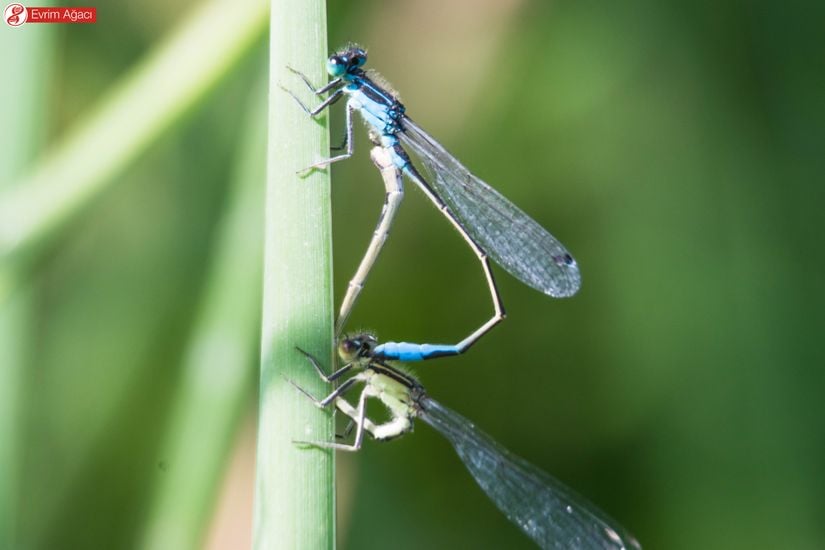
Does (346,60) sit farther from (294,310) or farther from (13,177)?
(294,310)

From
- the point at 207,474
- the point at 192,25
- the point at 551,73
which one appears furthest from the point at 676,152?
Answer: the point at 207,474

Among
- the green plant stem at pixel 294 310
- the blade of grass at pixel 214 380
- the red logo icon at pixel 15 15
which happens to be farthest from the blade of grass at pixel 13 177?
the green plant stem at pixel 294 310

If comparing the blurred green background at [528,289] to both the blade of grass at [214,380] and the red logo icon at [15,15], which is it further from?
the red logo icon at [15,15]

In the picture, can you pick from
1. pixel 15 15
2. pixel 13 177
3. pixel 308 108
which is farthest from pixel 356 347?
pixel 15 15

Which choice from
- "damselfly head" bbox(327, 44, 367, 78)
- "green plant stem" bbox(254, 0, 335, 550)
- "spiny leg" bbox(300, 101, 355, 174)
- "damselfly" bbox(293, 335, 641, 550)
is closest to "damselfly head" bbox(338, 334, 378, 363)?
"damselfly" bbox(293, 335, 641, 550)

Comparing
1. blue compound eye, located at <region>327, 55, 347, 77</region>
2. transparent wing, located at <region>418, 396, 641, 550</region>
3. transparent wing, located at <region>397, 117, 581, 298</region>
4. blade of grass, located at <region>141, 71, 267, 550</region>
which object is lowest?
transparent wing, located at <region>418, 396, 641, 550</region>

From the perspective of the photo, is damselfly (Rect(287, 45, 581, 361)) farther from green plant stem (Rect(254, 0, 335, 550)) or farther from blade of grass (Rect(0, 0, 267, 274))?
green plant stem (Rect(254, 0, 335, 550))
